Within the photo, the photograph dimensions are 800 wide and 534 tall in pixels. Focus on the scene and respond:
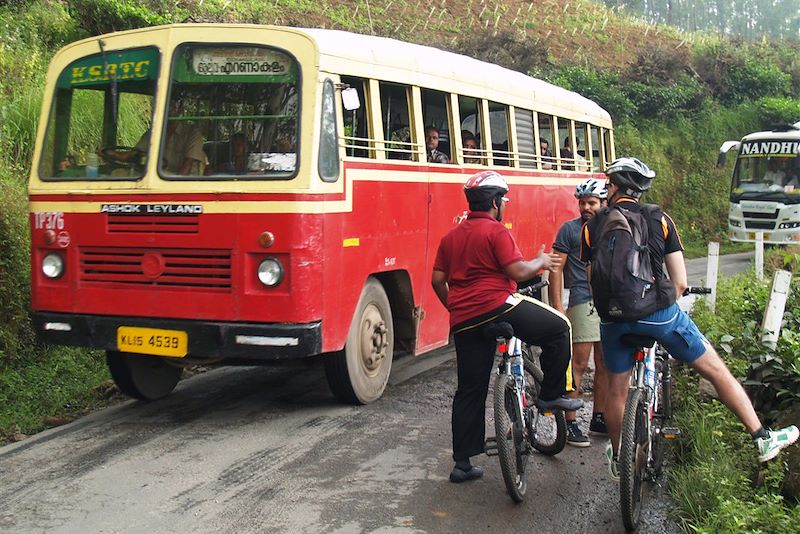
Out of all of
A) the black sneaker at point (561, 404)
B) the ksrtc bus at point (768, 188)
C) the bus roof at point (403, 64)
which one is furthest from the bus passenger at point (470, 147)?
the ksrtc bus at point (768, 188)

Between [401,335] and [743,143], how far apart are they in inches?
627

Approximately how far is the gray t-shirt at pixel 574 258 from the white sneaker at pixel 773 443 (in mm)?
1925

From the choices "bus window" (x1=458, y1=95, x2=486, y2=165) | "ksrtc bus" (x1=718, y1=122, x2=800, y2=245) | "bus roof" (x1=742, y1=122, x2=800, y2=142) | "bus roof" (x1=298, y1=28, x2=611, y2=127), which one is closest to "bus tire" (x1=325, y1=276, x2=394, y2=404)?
"bus roof" (x1=298, y1=28, x2=611, y2=127)

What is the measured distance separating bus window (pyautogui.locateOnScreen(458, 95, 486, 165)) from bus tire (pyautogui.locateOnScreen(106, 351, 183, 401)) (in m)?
3.41

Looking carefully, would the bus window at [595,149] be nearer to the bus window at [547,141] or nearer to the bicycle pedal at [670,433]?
the bus window at [547,141]

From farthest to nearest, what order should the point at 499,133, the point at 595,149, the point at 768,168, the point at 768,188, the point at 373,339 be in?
the point at 768,168
the point at 768,188
the point at 595,149
the point at 499,133
the point at 373,339

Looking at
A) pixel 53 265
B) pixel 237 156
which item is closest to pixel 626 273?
pixel 237 156

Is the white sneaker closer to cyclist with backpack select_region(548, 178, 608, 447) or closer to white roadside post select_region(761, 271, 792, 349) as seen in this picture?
cyclist with backpack select_region(548, 178, 608, 447)

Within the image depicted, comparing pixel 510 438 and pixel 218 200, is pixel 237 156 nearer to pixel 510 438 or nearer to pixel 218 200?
pixel 218 200

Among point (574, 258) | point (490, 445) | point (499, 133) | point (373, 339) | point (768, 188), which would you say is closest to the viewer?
point (490, 445)

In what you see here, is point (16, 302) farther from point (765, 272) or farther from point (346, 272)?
point (765, 272)

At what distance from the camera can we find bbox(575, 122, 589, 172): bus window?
1252 cm

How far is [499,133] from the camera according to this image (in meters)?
9.57

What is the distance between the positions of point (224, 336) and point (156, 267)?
0.71 m
